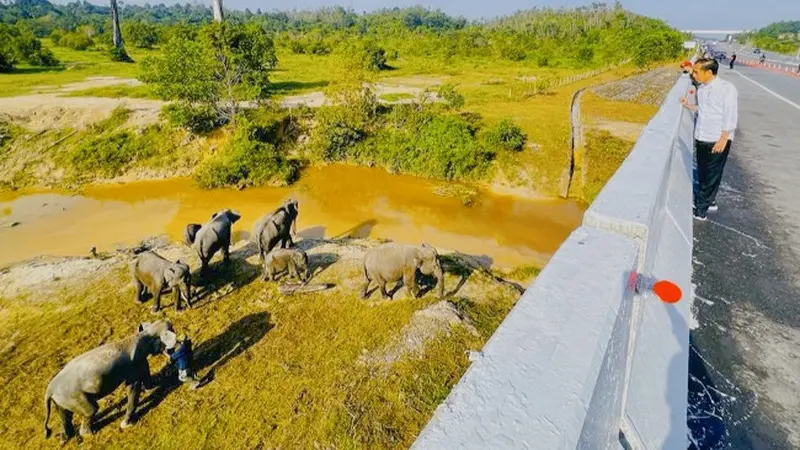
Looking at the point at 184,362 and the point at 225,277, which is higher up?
the point at 184,362

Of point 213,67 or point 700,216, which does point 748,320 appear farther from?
point 213,67

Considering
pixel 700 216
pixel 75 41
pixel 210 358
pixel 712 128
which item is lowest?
pixel 210 358

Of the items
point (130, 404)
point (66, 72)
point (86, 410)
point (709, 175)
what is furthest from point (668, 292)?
point (66, 72)

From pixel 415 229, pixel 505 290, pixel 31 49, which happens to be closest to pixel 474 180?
pixel 415 229

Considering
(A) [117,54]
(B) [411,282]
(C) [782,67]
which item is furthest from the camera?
(A) [117,54]

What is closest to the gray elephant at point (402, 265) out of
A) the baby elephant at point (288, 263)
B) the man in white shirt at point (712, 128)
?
the baby elephant at point (288, 263)

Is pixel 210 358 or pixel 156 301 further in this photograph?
→ pixel 156 301

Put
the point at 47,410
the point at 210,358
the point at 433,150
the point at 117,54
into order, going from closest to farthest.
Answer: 1. the point at 47,410
2. the point at 210,358
3. the point at 433,150
4. the point at 117,54

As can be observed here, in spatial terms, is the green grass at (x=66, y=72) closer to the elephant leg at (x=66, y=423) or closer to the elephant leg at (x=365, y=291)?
the elephant leg at (x=66, y=423)
